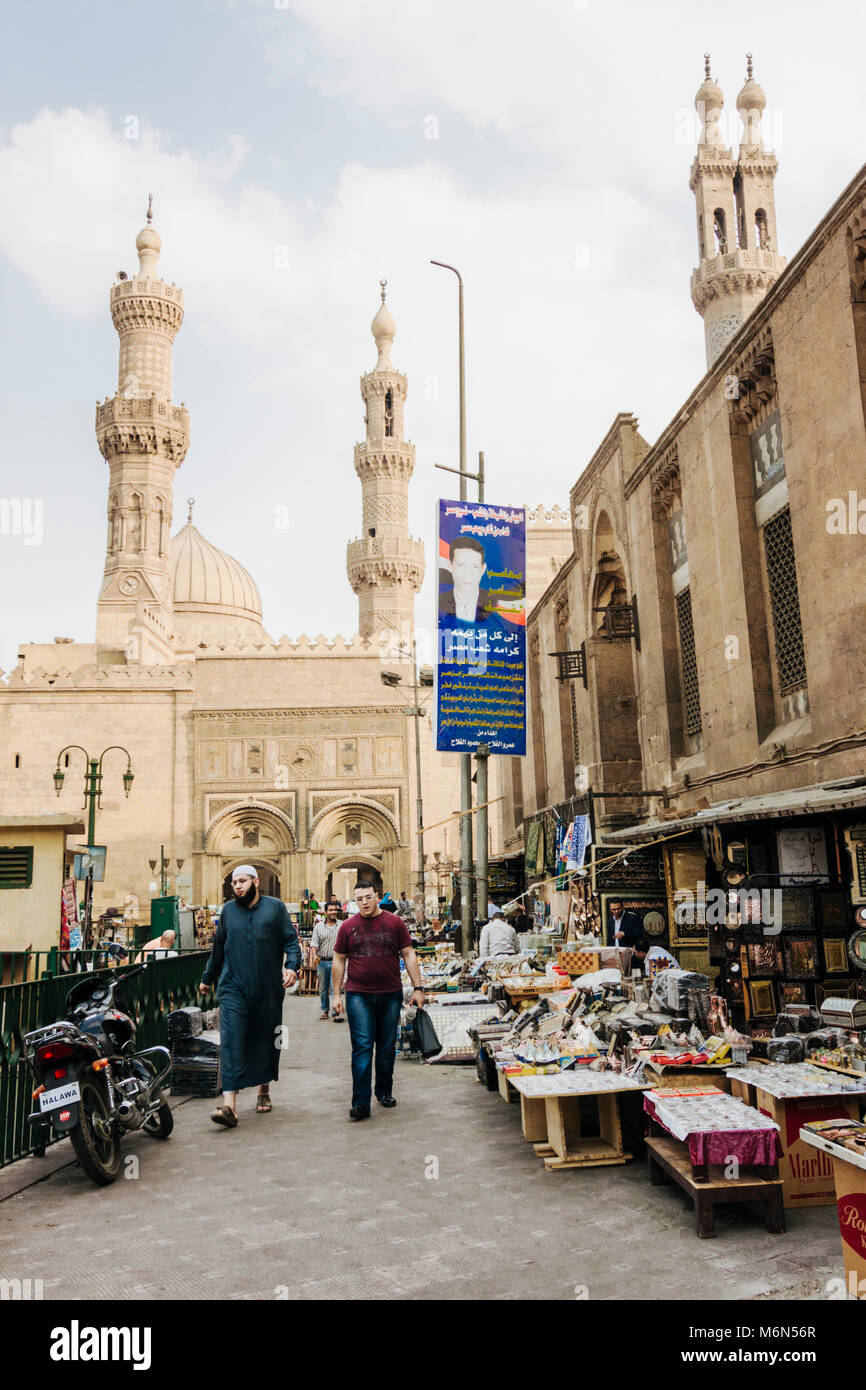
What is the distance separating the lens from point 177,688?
41.0 m

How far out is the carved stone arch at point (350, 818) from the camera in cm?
4034

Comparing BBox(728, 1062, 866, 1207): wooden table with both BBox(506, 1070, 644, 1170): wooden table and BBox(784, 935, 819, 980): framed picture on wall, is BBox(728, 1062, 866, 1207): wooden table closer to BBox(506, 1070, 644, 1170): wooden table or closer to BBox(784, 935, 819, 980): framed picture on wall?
BBox(506, 1070, 644, 1170): wooden table

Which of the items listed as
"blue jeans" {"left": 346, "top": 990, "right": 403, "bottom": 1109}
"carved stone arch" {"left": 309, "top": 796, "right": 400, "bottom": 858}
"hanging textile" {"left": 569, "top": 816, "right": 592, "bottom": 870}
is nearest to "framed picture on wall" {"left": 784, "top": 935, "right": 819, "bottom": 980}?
"blue jeans" {"left": 346, "top": 990, "right": 403, "bottom": 1109}

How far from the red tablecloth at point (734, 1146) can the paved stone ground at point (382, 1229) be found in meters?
0.28

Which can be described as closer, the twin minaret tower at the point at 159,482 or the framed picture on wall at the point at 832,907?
the framed picture on wall at the point at 832,907

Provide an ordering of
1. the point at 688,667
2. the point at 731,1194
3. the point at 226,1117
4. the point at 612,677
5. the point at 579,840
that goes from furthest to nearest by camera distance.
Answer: the point at 612,677
the point at 579,840
the point at 688,667
the point at 226,1117
the point at 731,1194

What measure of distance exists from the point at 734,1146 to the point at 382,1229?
1.55m

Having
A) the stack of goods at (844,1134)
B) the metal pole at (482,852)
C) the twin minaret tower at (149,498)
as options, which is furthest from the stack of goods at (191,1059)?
the twin minaret tower at (149,498)

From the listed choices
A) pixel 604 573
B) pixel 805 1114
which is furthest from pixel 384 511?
pixel 805 1114

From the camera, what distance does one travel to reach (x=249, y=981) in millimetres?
6957

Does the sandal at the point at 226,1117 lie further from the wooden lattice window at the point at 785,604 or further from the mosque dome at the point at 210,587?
the mosque dome at the point at 210,587

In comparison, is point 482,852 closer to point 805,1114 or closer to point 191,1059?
point 191,1059

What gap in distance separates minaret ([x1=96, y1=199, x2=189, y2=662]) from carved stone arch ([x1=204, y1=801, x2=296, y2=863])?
7.96 meters

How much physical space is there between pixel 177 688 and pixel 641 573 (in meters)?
28.8
